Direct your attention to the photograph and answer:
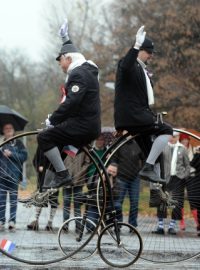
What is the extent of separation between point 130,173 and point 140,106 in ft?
3.38

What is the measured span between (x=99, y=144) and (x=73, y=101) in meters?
3.00

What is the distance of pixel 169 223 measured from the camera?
8852mm

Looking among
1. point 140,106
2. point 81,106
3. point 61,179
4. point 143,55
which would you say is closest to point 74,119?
point 81,106

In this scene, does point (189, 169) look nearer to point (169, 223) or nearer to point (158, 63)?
point (169, 223)

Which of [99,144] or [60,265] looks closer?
[60,265]

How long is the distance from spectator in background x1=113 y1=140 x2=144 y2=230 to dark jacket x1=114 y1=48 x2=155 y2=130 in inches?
13.5

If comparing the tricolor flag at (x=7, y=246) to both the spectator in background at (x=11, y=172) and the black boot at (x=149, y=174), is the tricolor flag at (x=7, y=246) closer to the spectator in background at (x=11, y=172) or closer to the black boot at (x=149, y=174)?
the spectator in background at (x=11, y=172)

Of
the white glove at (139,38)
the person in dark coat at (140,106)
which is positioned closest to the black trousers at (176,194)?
the person in dark coat at (140,106)

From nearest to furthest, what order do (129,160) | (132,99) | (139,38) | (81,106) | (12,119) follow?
(139,38), (81,106), (132,99), (129,160), (12,119)

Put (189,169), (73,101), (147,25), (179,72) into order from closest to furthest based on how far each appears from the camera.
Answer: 1. (73,101)
2. (189,169)
3. (179,72)
4. (147,25)

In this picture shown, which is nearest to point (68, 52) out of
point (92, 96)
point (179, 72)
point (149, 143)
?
point (92, 96)

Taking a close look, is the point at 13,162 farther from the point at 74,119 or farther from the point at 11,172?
the point at 74,119

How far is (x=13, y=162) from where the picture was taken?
8781mm

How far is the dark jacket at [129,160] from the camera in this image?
8242 millimetres
